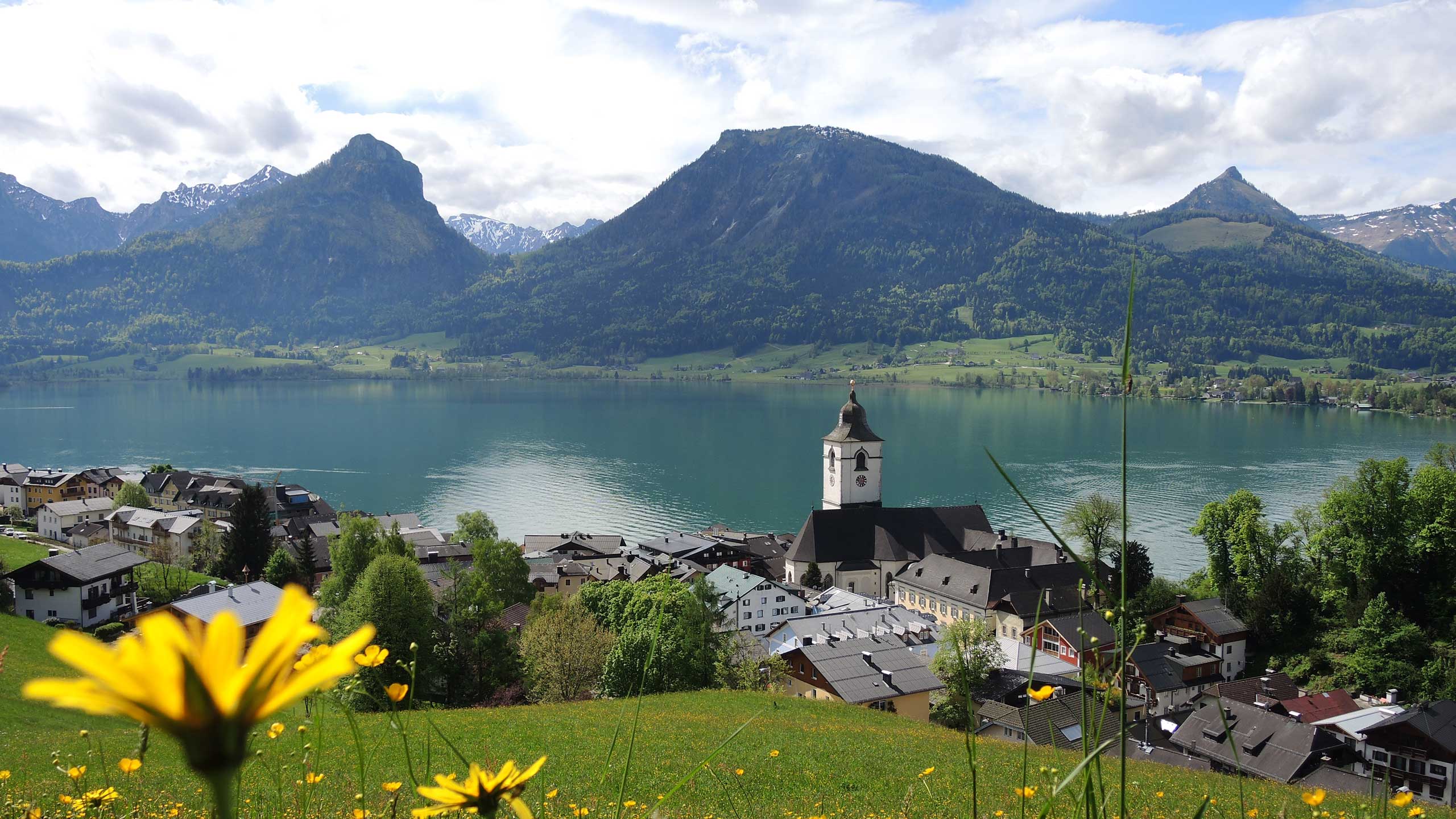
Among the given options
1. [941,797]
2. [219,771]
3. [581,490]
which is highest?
[219,771]

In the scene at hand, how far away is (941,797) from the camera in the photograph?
7.12m

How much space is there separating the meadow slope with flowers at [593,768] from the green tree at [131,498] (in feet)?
130

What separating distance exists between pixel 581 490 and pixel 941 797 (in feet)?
214

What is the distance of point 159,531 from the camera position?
45.2 meters

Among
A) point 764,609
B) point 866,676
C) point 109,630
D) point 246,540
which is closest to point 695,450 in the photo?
point 246,540

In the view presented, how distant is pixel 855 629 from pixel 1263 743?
13214 mm

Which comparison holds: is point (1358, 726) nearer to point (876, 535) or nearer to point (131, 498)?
point (876, 535)

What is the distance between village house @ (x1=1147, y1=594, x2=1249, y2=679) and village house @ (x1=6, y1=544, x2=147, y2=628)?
37.2m

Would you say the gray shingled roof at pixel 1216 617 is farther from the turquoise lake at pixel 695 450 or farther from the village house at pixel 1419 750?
the turquoise lake at pixel 695 450

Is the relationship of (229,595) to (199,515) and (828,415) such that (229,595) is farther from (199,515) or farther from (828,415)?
(828,415)

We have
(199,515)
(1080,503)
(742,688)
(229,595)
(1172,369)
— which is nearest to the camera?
(742,688)

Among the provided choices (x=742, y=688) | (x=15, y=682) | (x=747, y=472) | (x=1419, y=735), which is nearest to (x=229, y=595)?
(x=15, y=682)

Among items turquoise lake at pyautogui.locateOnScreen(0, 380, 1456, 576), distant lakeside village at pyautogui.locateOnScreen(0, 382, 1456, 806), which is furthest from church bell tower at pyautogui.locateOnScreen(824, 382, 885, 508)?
turquoise lake at pyautogui.locateOnScreen(0, 380, 1456, 576)

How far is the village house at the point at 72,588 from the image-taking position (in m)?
30.0
